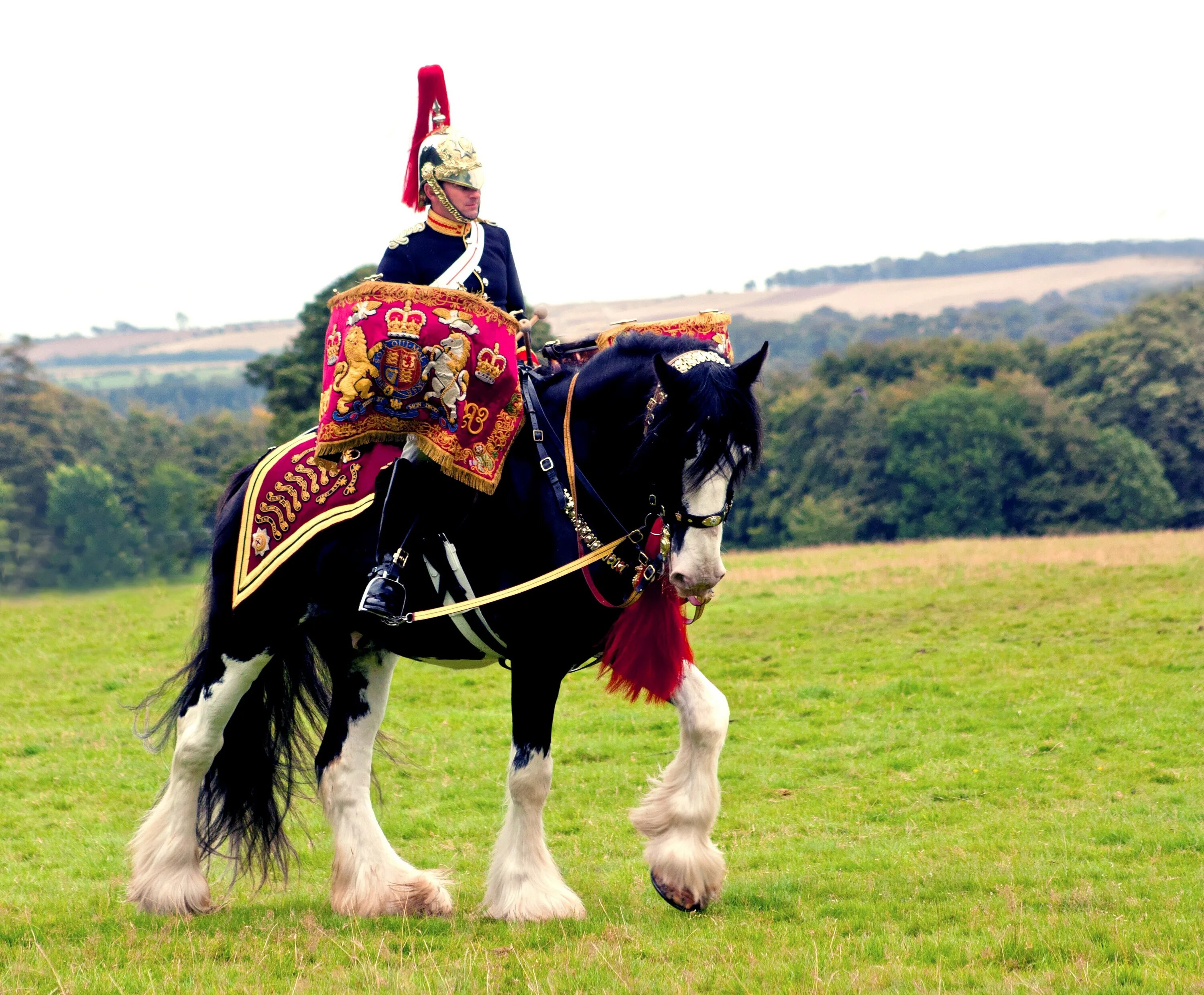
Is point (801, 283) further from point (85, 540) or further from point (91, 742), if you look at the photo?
point (91, 742)

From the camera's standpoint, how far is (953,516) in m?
62.4

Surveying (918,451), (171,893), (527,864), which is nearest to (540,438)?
(527,864)

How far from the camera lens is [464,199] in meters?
7.39

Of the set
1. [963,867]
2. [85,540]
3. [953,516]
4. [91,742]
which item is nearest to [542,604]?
[963,867]

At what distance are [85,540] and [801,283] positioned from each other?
145 m

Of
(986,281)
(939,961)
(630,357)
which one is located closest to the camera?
(939,961)

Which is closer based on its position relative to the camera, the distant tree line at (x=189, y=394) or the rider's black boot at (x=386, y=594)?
the rider's black boot at (x=386, y=594)

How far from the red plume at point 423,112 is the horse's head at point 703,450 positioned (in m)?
2.41

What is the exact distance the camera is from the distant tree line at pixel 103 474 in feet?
156

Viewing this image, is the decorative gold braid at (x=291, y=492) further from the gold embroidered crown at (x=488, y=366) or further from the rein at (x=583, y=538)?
the gold embroidered crown at (x=488, y=366)

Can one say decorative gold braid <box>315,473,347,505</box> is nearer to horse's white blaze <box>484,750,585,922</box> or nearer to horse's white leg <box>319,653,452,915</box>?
horse's white leg <box>319,653,452,915</box>

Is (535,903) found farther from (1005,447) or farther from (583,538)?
(1005,447)

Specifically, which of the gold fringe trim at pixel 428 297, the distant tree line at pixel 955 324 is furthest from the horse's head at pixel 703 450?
the distant tree line at pixel 955 324

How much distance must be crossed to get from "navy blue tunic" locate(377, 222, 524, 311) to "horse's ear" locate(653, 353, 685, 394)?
1471 millimetres
